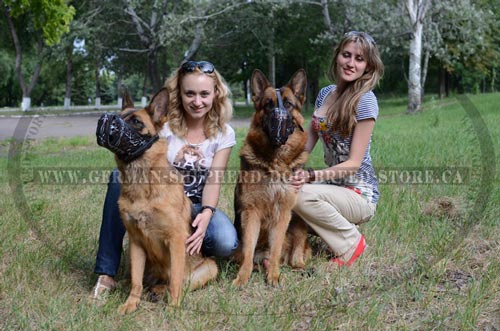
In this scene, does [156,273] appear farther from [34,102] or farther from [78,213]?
[34,102]

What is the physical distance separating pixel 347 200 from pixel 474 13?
21207 mm

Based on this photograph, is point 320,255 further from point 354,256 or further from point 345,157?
point 345,157

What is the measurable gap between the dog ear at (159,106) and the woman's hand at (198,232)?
2.48ft

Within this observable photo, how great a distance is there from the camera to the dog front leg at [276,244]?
343 cm

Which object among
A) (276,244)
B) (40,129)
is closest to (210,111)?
(276,244)

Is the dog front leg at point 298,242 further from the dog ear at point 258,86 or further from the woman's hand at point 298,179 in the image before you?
the dog ear at point 258,86

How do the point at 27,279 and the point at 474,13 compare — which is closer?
the point at 27,279

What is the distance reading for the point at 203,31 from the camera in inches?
901

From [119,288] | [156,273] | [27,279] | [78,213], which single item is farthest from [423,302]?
[78,213]

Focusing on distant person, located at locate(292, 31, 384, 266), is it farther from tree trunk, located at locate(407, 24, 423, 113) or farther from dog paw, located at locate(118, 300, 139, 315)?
tree trunk, located at locate(407, 24, 423, 113)

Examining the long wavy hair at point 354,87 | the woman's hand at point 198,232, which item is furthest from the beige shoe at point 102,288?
the long wavy hair at point 354,87

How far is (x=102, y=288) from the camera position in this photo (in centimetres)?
319

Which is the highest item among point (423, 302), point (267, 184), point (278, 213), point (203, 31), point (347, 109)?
point (203, 31)

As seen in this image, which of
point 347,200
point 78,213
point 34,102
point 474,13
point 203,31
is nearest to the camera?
point 347,200
